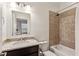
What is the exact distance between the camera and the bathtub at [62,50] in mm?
1438

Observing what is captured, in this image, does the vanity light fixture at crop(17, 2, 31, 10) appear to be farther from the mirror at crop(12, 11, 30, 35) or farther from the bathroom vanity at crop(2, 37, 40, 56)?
the bathroom vanity at crop(2, 37, 40, 56)

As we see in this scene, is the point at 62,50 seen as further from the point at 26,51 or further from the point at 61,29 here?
the point at 26,51

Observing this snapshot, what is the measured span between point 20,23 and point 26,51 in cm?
42

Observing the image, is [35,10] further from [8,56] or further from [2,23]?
[8,56]

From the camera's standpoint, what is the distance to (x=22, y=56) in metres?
1.41

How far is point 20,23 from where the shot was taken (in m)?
1.46

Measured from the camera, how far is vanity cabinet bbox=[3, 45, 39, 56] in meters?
1.36

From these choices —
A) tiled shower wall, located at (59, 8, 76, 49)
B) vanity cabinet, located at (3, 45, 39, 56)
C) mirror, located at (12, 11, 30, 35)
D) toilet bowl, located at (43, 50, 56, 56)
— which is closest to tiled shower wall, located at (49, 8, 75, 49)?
tiled shower wall, located at (59, 8, 76, 49)

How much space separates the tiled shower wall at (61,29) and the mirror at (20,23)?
0.35 metres

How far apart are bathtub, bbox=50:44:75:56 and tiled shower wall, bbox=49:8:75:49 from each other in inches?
1.9

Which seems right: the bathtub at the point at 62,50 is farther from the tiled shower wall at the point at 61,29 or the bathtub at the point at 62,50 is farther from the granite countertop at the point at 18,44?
the granite countertop at the point at 18,44

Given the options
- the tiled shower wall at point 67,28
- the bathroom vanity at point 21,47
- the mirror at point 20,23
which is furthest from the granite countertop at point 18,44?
the tiled shower wall at point 67,28

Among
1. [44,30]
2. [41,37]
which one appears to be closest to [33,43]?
[41,37]

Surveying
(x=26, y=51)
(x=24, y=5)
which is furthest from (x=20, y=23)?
(x=26, y=51)
